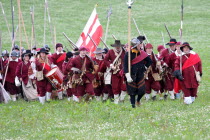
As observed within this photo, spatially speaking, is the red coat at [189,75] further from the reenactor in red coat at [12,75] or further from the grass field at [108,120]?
the reenactor in red coat at [12,75]

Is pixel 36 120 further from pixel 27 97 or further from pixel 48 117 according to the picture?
pixel 27 97

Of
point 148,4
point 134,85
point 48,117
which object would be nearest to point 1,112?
point 48,117

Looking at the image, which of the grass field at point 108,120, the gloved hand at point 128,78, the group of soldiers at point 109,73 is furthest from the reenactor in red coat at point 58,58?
the gloved hand at point 128,78

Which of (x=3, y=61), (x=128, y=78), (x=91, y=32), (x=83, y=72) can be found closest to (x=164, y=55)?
(x=83, y=72)

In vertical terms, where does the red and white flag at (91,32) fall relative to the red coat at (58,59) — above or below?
above

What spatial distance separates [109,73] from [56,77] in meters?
1.85

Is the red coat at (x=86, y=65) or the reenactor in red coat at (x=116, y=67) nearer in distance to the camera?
the reenactor in red coat at (x=116, y=67)

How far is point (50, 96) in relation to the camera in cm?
1900

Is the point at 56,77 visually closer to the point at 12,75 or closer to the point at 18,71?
the point at 18,71

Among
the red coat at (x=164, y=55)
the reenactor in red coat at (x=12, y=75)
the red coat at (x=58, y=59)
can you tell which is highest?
the red coat at (x=164, y=55)

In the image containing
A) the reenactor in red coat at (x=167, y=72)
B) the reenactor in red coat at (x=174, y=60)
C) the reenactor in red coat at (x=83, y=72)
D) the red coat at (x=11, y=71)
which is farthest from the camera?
the red coat at (x=11, y=71)

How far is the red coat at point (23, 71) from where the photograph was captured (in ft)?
65.3

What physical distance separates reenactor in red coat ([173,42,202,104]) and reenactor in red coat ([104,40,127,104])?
203cm

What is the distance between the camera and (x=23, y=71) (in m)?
20.0
